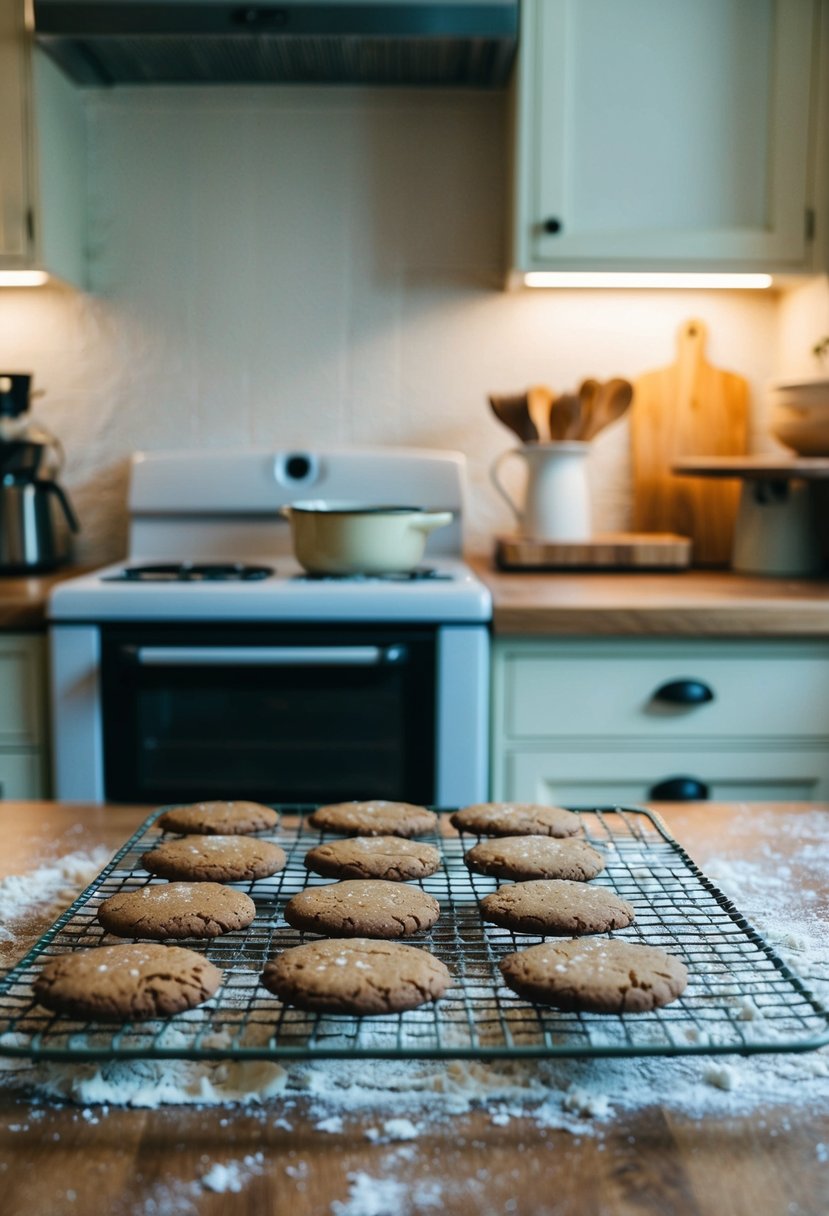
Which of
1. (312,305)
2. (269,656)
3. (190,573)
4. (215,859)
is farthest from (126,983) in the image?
(312,305)

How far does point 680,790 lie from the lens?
6.32 ft

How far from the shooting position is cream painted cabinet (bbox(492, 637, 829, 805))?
1914mm

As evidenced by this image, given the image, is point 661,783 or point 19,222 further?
point 19,222

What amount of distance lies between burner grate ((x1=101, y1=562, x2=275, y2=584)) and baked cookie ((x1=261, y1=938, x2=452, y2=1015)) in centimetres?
138

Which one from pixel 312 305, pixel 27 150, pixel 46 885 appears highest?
pixel 27 150

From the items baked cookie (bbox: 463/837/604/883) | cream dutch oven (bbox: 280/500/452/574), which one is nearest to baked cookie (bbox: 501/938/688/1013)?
baked cookie (bbox: 463/837/604/883)

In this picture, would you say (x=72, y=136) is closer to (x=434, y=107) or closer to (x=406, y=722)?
(x=434, y=107)

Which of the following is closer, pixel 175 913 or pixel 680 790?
pixel 175 913

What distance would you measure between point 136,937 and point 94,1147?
164 mm

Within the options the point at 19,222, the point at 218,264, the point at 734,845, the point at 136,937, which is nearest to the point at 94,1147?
the point at 136,937

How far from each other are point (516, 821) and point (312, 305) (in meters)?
1.83

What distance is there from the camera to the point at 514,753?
1.93 metres

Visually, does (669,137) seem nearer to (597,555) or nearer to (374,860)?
(597,555)

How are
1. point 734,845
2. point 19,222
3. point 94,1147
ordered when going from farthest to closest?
1. point 19,222
2. point 734,845
3. point 94,1147
